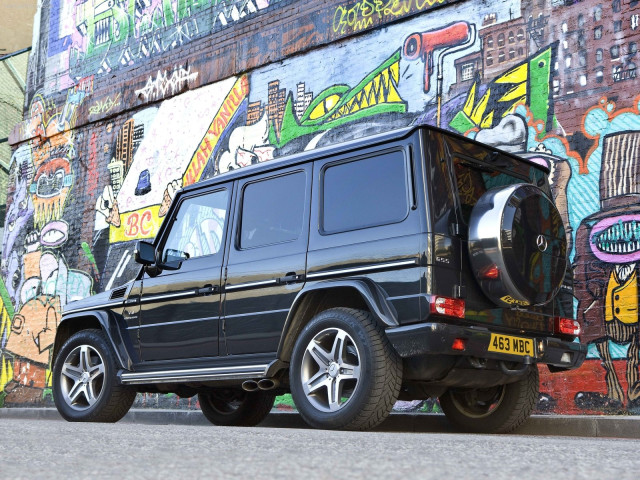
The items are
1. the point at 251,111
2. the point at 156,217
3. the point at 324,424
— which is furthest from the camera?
the point at 156,217

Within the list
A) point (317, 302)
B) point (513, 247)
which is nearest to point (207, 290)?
point (317, 302)

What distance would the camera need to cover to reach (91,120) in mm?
14406

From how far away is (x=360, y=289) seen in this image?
525cm

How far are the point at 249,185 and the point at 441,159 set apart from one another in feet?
5.37

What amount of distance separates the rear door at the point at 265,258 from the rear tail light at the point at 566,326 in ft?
5.92

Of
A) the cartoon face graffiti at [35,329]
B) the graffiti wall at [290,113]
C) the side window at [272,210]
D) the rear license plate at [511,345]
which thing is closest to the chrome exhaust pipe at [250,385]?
the side window at [272,210]

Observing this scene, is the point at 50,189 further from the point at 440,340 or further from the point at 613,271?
the point at 440,340

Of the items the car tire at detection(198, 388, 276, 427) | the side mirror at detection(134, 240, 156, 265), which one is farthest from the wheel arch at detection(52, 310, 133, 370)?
the car tire at detection(198, 388, 276, 427)

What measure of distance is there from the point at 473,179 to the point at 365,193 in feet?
2.39

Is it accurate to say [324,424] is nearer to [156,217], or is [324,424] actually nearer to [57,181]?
[156,217]

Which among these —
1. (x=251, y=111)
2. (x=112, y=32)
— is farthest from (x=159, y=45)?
(x=251, y=111)

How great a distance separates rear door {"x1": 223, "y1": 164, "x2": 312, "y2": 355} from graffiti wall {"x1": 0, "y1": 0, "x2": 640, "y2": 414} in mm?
2345

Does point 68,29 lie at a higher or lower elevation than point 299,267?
higher

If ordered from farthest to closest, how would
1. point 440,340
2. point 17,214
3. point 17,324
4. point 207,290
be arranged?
1. point 17,214
2. point 17,324
3. point 207,290
4. point 440,340
